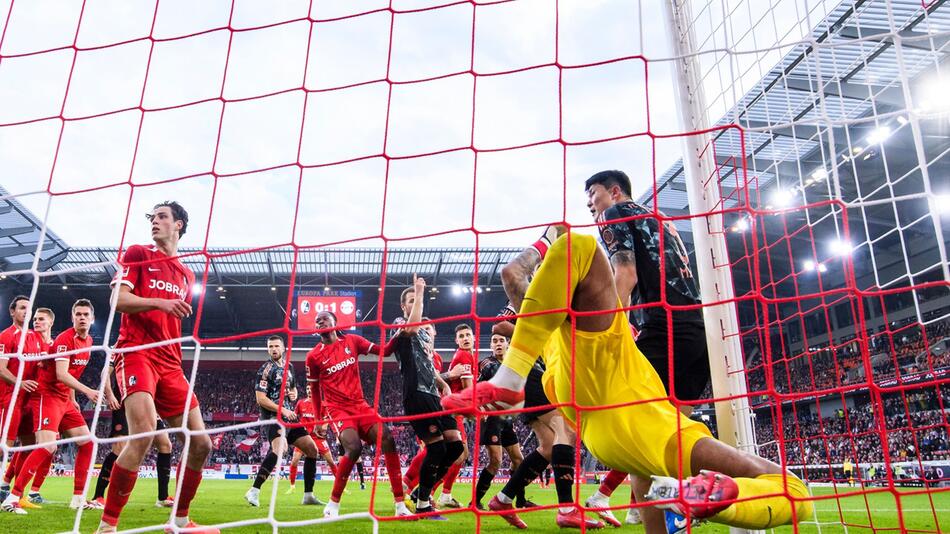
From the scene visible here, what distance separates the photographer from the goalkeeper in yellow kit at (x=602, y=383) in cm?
260

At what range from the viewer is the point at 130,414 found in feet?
13.5

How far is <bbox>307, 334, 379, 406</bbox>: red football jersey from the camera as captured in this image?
266 inches

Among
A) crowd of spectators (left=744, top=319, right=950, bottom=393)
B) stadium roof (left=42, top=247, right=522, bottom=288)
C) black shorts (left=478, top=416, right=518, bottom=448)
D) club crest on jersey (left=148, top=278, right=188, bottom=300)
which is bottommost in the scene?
black shorts (left=478, top=416, right=518, bottom=448)

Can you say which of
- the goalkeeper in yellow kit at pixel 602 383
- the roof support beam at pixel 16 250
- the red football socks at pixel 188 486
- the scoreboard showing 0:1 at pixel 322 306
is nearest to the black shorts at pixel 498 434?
the red football socks at pixel 188 486

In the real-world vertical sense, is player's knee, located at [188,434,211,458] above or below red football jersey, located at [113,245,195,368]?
below

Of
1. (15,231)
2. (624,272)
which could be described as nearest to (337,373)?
(624,272)

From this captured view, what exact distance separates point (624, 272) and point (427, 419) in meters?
3.16

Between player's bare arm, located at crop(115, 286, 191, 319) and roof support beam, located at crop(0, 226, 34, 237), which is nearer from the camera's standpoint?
player's bare arm, located at crop(115, 286, 191, 319)

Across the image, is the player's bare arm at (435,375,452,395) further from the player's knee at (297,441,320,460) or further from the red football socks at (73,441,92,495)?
the red football socks at (73,441,92,495)

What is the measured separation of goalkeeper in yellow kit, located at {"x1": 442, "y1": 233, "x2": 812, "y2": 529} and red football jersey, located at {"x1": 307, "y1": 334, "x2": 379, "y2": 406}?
4.07m

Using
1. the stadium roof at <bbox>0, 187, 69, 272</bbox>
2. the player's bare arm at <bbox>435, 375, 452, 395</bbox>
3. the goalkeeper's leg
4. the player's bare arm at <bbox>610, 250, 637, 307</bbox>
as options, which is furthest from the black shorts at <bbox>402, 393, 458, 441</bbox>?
the stadium roof at <bbox>0, 187, 69, 272</bbox>

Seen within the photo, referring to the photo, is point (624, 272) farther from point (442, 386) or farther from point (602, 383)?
point (442, 386)

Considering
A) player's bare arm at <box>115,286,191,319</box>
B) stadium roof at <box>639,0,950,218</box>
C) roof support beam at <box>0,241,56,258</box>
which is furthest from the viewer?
roof support beam at <box>0,241,56,258</box>

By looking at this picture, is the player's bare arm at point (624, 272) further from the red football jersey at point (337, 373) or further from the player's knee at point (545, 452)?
the red football jersey at point (337, 373)
